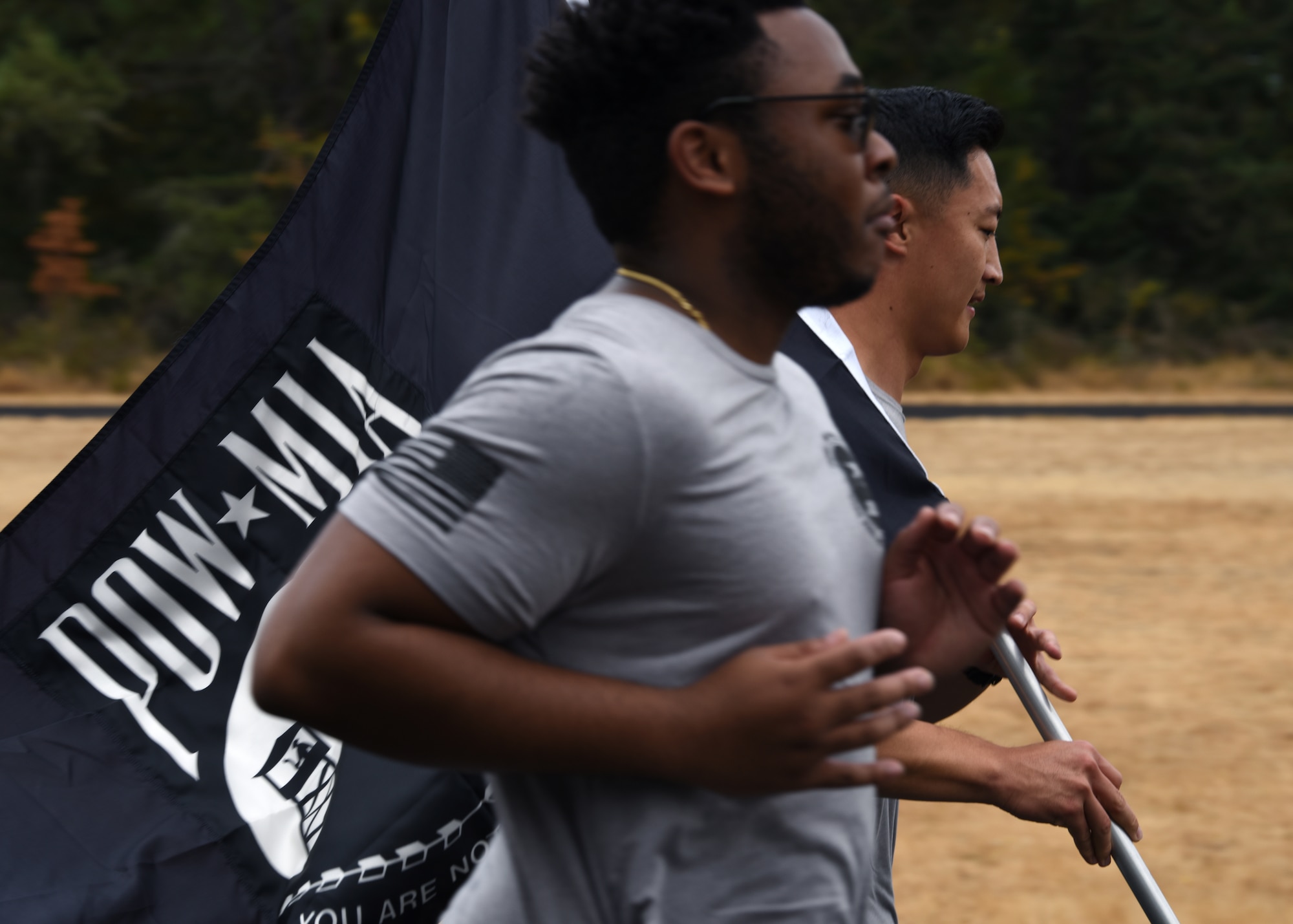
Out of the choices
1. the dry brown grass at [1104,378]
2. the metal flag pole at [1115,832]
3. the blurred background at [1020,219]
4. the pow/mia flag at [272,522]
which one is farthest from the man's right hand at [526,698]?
the dry brown grass at [1104,378]

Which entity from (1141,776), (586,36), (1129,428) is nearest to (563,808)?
(586,36)

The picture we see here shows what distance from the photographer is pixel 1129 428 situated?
1468 cm

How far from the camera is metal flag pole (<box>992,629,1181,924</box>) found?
83.6 inches

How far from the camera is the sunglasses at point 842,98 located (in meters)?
1.43

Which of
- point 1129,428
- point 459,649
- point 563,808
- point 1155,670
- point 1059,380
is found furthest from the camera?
point 1059,380

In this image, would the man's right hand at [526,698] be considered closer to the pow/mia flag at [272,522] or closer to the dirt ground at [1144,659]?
the pow/mia flag at [272,522]

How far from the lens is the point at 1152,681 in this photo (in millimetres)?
6395

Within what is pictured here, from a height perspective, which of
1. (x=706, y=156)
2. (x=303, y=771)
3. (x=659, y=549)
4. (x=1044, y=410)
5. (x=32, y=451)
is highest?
(x=706, y=156)

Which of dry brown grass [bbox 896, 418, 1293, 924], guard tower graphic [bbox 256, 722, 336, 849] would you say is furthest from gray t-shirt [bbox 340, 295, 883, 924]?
dry brown grass [bbox 896, 418, 1293, 924]

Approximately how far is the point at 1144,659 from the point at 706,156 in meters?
5.76

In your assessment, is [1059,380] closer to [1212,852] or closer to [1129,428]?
[1129,428]

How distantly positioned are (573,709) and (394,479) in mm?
235

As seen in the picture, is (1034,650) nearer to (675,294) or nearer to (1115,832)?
(1115,832)

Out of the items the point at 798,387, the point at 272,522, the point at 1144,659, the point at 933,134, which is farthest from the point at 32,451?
the point at 798,387
